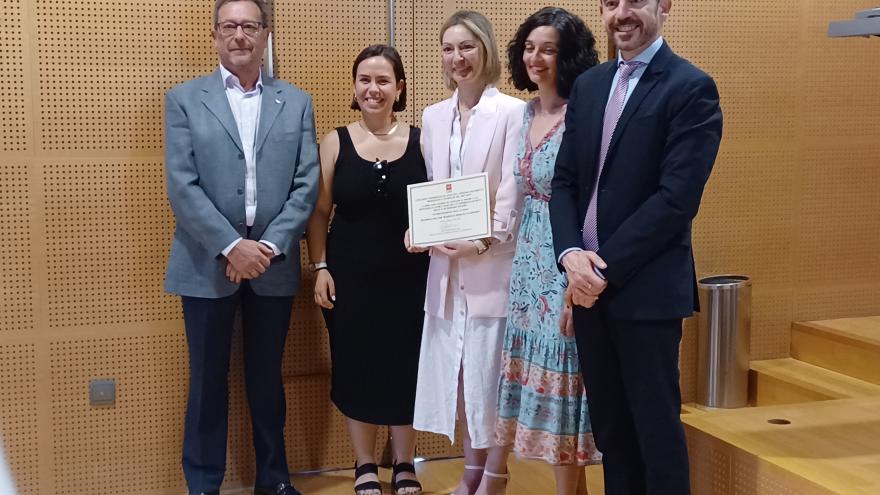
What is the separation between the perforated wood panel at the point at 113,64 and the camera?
429 centimetres

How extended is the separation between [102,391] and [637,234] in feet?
8.75

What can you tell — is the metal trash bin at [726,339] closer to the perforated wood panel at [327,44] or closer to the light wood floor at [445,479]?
the light wood floor at [445,479]

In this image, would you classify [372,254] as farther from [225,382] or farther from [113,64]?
[113,64]

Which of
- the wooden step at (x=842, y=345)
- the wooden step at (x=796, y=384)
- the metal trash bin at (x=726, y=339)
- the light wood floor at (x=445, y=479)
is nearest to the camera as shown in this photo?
the light wood floor at (x=445, y=479)

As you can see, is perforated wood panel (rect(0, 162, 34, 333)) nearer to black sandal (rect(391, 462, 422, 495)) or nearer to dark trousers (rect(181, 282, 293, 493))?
dark trousers (rect(181, 282, 293, 493))

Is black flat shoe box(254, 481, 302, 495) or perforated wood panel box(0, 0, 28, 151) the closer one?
perforated wood panel box(0, 0, 28, 151)

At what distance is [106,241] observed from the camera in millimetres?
4430

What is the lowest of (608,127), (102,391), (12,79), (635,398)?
(102,391)

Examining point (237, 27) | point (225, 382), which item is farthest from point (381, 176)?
point (225, 382)

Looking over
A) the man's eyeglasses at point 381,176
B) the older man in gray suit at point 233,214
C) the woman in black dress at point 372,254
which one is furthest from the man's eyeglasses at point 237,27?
the man's eyeglasses at point 381,176

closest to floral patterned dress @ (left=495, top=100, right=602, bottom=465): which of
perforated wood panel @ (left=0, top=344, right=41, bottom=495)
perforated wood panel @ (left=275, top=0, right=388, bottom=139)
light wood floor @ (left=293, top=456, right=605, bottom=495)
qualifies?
light wood floor @ (left=293, top=456, right=605, bottom=495)

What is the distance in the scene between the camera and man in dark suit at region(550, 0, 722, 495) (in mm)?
2992

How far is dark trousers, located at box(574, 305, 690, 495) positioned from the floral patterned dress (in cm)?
27

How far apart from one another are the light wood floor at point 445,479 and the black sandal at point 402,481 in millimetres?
52
